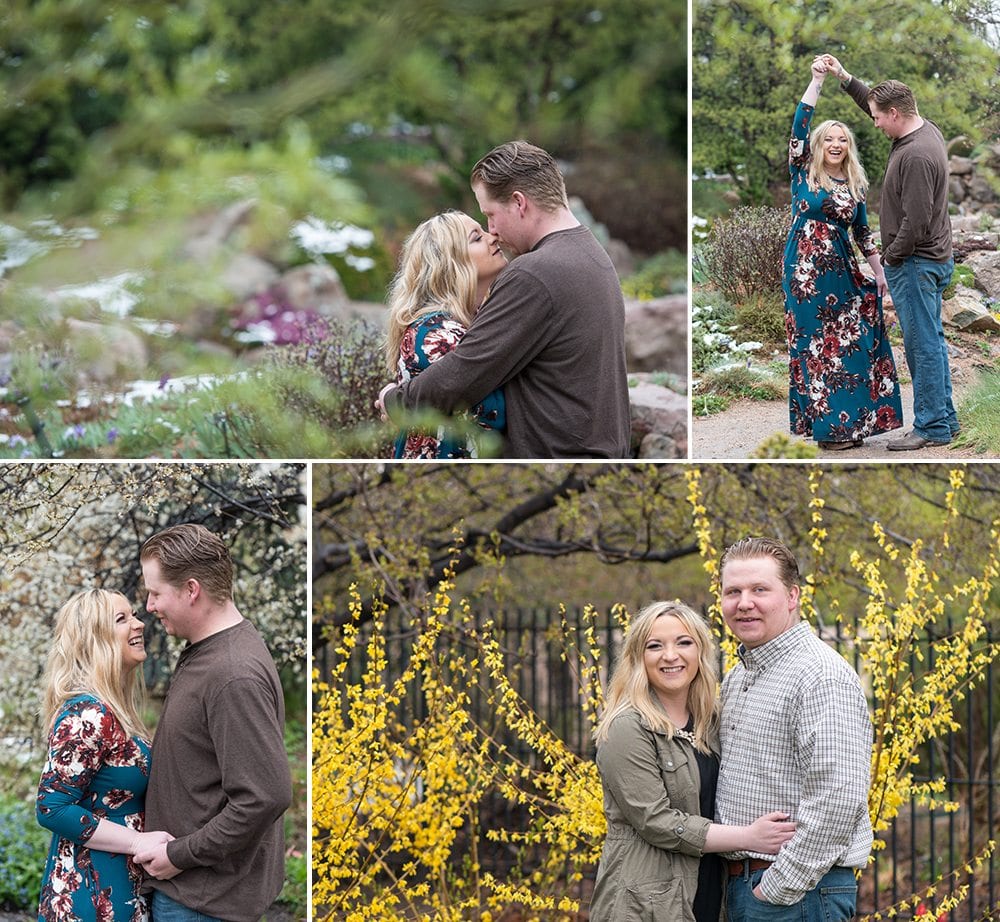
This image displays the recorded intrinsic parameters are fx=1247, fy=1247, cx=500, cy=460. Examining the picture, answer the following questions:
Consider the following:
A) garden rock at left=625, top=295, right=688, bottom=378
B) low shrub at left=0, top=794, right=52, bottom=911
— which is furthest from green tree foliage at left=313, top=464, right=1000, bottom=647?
low shrub at left=0, top=794, right=52, bottom=911

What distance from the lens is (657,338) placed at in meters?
6.19

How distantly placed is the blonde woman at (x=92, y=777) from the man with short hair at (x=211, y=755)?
0.07 metres

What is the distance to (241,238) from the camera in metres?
7.81

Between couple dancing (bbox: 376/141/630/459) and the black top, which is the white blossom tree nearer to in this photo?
couple dancing (bbox: 376/141/630/459)

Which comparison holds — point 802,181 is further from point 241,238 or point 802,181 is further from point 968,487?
point 241,238

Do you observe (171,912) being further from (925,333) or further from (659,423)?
(925,333)

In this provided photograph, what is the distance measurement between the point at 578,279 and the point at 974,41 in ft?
7.55

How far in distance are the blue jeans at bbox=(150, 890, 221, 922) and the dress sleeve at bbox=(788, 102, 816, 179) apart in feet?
11.1

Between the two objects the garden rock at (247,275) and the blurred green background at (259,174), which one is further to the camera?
the garden rock at (247,275)

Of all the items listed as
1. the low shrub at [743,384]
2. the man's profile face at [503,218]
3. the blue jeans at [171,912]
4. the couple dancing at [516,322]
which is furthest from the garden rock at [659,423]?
the blue jeans at [171,912]

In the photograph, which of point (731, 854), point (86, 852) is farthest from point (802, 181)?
point (86, 852)

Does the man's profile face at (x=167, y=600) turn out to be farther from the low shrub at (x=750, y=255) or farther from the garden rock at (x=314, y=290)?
the garden rock at (x=314, y=290)

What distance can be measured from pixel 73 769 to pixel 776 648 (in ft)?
6.06

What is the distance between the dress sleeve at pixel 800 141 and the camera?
472cm
